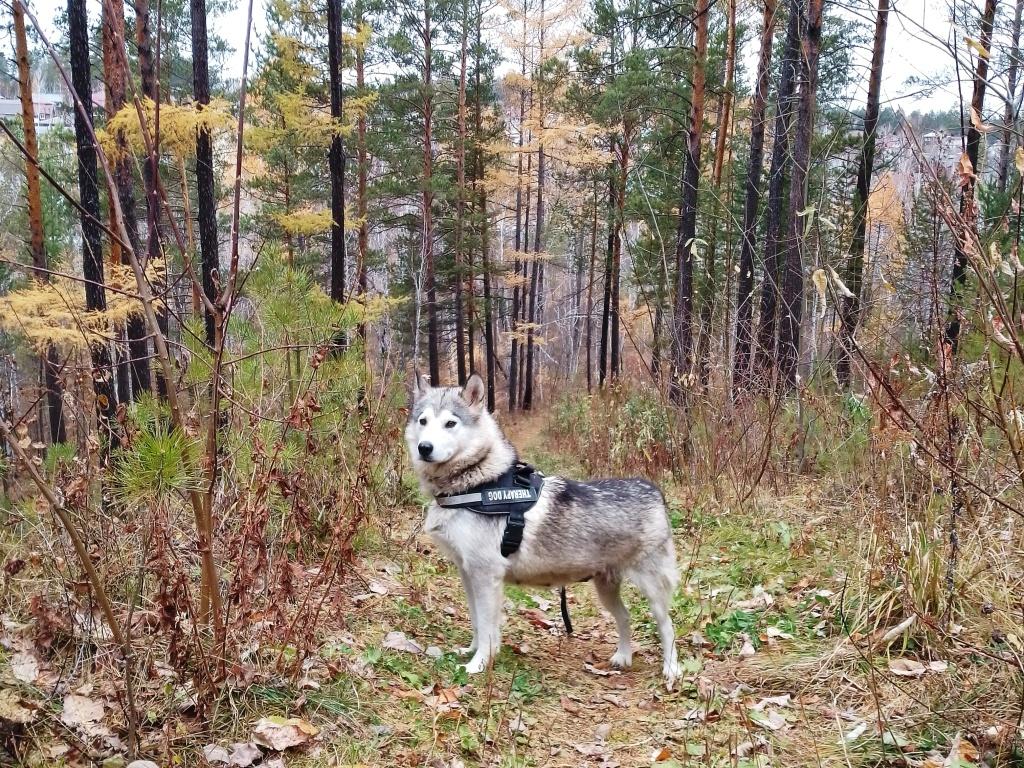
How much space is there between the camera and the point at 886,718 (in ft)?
9.64

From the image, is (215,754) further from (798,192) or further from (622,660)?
(798,192)

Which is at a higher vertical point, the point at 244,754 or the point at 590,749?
the point at 244,754

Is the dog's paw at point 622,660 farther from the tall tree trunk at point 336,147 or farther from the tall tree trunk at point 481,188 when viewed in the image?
the tall tree trunk at point 481,188

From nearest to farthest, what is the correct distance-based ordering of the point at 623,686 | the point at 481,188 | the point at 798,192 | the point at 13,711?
the point at 13,711 → the point at 623,686 → the point at 798,192 → the point at 481,188

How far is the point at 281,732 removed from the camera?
276cm

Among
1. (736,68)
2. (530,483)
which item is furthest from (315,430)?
(736,68)

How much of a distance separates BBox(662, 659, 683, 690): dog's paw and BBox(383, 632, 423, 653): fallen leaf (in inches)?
57.1

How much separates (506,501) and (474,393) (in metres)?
0.74

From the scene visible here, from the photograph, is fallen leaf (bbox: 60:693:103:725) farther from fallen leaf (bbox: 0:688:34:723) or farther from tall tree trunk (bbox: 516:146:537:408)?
tall tree trunk (bbox: 516:146:537:408)

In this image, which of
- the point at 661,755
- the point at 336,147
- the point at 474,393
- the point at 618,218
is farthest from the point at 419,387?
the point at 618,218

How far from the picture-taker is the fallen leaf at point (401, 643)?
398 cm

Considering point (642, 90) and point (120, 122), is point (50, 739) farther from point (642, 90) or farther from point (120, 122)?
point (642, 90)

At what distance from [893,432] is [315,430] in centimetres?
408

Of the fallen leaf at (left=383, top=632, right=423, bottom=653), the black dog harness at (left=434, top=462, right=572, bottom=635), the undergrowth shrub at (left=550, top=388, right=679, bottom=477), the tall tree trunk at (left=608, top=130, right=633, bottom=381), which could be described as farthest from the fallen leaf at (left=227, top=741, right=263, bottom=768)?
the tall tree trunk at (left=608, top=130, right=633, bottom=381)
